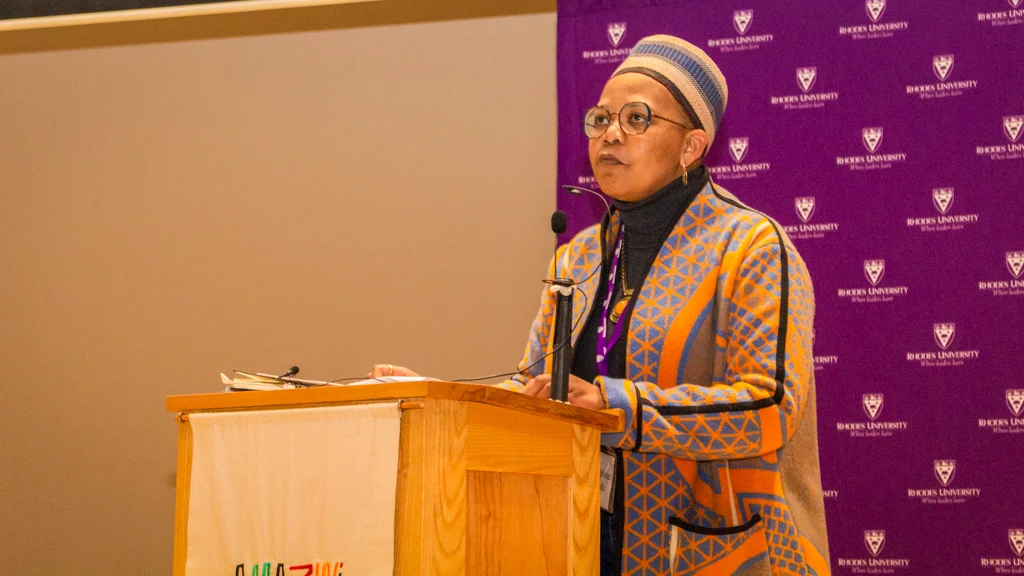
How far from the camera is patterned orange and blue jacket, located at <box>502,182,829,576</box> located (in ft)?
6.21

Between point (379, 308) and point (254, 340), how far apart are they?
591 mm

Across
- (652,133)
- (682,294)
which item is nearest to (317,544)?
(682,294)

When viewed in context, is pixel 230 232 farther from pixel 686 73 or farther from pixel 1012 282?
pixel 1012 282

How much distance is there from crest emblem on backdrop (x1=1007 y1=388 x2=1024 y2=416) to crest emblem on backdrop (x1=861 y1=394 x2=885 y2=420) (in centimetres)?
42

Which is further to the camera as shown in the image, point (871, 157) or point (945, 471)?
point (871, 157)

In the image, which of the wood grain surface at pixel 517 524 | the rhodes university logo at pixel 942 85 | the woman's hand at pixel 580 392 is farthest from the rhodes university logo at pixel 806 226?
the wood grain surface at pixel 517 524

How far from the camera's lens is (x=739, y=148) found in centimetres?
393

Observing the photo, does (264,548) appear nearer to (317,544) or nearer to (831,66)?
(317,544)

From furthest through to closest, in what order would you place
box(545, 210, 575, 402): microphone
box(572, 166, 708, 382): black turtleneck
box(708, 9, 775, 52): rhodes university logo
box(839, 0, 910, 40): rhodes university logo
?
1. box(708, 9, 775, 52): rhodes university logo
2. box(839, 0, 910, 40): rhodes university logo
3. box(572, 166, 708, 382): black turtleneck
4. box(545, 210, 575, 402): microphone

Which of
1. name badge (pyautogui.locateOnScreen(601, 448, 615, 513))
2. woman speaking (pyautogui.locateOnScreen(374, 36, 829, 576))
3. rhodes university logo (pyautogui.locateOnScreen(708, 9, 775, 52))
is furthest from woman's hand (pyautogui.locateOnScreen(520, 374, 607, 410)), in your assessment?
rhodes university logo (pyautogui.locateOnScreen(708, 9, 775, 52))

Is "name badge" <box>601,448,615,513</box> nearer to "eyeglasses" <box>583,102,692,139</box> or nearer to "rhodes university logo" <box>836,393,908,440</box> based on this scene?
"eyeglasses" <box>583,102,692,139</box>

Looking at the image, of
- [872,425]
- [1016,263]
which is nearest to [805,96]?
[1016,263]

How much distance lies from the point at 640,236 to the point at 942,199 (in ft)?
6.11

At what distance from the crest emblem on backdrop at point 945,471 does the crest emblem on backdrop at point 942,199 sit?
2.97ft
